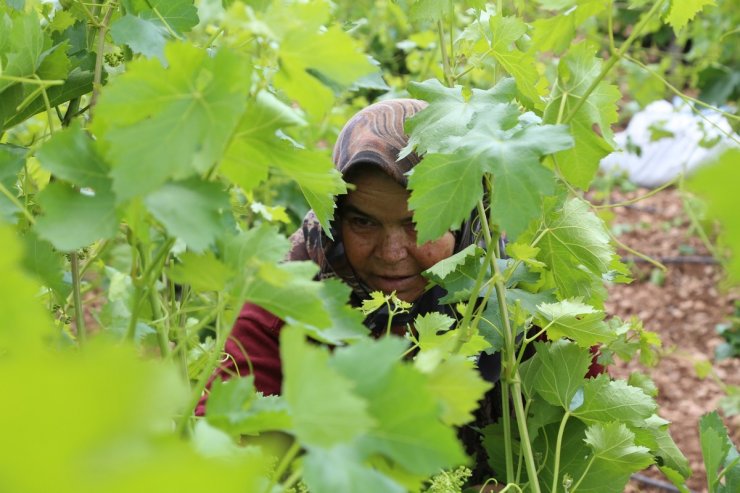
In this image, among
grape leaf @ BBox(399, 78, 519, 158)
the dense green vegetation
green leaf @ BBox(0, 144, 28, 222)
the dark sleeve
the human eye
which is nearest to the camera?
the dense green vegetation

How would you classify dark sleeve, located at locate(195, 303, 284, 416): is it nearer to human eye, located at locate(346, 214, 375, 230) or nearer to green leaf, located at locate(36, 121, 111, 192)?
human eye, located at locate(346, 214, 375, 230)

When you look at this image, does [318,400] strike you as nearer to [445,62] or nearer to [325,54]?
[325,54]

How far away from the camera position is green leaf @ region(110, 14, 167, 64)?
1.00m

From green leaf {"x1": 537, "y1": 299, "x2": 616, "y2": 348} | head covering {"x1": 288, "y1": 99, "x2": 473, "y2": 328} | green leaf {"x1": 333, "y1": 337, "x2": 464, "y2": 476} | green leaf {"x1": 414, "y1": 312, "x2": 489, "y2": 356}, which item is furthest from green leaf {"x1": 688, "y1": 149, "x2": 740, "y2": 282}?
head covering {"x1": 288, "y1": 99, "x2": 473, "y2": 328}

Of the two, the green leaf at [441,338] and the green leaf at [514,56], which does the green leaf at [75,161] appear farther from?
the green leaf at [514,56]

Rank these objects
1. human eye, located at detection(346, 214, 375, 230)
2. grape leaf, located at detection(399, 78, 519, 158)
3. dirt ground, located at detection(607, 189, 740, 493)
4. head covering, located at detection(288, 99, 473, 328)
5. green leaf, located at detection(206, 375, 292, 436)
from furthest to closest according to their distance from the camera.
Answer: dirt ground, located at detection(607, 189, 740, 493) → human eye, located at detection(346, 214, 375, 230) → head covering, located at detection(288, 99, 473, 328) → grape leaf, located at detection(399, 78, 519, 158) → green leaf, located at detection(206, 375, 292, 436)

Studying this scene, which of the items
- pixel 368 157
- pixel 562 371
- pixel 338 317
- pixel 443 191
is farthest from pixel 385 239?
pixel 338 317

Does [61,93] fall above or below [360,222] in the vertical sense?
above

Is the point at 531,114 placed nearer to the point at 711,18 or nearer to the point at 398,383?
the point at 398,383

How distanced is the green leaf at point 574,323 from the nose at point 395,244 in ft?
1.80

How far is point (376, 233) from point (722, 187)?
1.35m

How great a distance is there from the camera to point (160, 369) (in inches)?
17.8

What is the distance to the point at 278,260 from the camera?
78cm

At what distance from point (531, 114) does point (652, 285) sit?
14.7 feet
